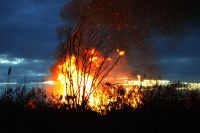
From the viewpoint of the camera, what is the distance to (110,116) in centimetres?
1364

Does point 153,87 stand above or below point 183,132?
above

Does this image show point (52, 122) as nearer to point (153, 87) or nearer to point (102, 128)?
point (102, 128)

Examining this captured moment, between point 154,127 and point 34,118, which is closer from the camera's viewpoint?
point 154,127

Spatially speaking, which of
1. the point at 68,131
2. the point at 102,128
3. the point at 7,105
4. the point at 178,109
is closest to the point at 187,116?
the point at 178,109

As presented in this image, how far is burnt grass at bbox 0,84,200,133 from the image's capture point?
41.0 feet

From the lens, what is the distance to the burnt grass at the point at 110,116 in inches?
492

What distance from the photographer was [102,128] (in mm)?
12891

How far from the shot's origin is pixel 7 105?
48.5ft

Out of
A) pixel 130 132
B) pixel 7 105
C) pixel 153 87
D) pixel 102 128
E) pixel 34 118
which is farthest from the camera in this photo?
pixel 153 87

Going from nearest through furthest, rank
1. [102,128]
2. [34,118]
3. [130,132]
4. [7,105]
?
[130,132]
[102,128]
[34,118]
[7,105]

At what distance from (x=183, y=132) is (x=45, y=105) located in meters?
5.60

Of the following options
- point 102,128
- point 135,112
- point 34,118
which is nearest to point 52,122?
point 34,118

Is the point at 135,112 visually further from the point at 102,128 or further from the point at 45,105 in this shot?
the point at 45,105

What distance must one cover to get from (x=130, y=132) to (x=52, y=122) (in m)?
2.92
